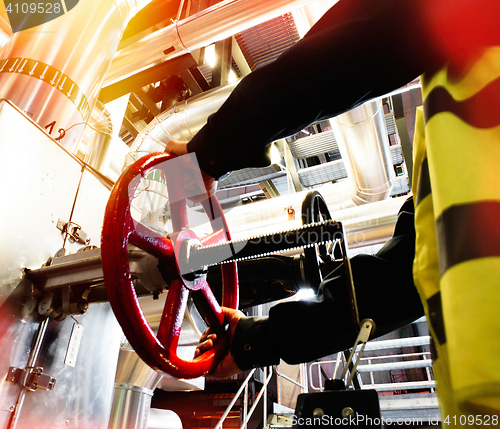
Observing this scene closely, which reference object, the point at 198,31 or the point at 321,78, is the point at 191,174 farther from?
the point at 198,31

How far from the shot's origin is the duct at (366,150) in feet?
6.82

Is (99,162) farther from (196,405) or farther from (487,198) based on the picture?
(196,405)

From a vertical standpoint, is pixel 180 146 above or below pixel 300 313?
above

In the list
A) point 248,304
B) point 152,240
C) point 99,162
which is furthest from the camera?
point 99,162

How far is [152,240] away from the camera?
70 cm

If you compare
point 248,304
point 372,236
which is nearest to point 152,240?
point 248,304

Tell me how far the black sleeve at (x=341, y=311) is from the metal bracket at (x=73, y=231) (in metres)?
0.63

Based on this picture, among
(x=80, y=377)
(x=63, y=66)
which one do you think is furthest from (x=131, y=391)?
(x=63, y=66)

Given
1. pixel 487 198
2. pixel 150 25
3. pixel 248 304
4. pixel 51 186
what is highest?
pixel 150 25

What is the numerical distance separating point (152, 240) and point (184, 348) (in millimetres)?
1510

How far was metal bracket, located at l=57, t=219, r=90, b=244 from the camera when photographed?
1.03m

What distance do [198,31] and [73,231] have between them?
1321mm

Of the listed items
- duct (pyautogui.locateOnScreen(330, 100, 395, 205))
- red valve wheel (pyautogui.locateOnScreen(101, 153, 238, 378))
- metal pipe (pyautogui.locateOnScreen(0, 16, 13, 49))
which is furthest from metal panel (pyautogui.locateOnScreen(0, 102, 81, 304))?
duct (pyautogui.locateOnScreen(330, 100, 395, 205))

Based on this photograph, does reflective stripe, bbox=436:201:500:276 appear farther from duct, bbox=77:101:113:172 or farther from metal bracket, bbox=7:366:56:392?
duct, bbox=77:101:113:172
